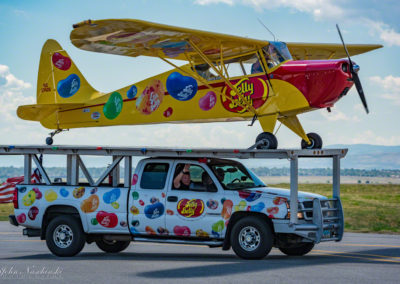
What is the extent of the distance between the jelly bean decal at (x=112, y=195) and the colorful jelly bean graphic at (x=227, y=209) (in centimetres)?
183

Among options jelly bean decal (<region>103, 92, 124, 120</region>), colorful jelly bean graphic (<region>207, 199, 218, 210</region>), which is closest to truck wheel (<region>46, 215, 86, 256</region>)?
colorful jelly bean graphic (<region>207, 199, 218, 210</region>)

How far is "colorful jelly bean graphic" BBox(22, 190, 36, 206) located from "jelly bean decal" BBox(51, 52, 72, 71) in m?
9.47

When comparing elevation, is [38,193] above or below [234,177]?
below

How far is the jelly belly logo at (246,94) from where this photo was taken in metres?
14.7

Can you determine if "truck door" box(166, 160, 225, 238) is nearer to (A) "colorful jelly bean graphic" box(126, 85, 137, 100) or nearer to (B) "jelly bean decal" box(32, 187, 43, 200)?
(B) "jelly bean decal" box(32, 187, 43, 200)

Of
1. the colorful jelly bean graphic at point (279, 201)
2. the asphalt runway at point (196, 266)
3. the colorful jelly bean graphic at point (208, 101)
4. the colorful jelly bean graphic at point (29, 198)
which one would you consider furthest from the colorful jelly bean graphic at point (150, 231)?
the colorful jelly bean graphic at point (208, 101)

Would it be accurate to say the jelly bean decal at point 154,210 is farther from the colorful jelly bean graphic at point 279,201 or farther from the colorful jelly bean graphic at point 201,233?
the colorful jelly bean graphic at point 279,201

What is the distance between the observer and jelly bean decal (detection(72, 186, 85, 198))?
11.3 m

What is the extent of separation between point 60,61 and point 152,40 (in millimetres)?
6140

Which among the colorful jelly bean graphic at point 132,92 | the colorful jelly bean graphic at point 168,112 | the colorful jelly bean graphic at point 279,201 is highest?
the colorful jelly bean graphic at point 132,92

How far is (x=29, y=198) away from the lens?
11.5 m

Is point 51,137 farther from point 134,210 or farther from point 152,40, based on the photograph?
point 134,210

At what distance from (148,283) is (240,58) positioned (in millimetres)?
8870

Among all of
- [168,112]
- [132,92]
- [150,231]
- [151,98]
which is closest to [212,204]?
[150,231]
